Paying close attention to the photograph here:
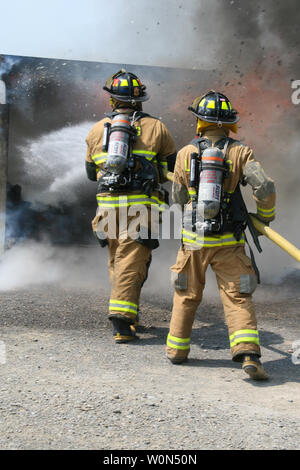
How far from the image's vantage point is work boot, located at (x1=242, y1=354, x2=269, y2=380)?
3576 millimetres

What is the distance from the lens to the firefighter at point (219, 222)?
12.2 ft

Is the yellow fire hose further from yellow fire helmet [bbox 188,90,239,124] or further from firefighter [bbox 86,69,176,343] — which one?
firefighter [bbox 86,69,176,343]

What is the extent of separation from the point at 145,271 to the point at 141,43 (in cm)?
481

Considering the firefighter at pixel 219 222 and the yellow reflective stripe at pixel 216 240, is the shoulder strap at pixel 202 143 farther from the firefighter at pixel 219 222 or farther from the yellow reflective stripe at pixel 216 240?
the yellow reflective stripe at pixel 216 240

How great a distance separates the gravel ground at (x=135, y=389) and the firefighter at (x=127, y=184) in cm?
40

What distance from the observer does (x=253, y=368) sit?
3.57m

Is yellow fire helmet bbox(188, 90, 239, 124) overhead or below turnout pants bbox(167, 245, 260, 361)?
overhead

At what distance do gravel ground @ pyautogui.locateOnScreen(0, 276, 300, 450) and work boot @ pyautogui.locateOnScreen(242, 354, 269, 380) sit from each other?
51 mm

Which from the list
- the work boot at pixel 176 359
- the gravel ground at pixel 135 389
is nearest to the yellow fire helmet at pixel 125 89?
the gravel ground at pixel 135 389

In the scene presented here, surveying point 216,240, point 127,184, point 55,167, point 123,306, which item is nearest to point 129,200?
point 127,184

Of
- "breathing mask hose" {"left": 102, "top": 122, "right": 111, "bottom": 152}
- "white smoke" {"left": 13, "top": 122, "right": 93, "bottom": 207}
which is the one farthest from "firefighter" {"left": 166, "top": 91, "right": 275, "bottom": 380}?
"white smoke" {"left": 13, "top": 122, "right": 93, "bottom": 207}

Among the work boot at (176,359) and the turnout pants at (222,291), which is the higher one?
the turnout pants at (222,291)

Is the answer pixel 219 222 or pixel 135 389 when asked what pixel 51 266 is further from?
pixel 135 389

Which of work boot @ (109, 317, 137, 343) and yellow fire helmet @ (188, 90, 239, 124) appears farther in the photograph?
work boot @ (109, 317, 137, 343)
